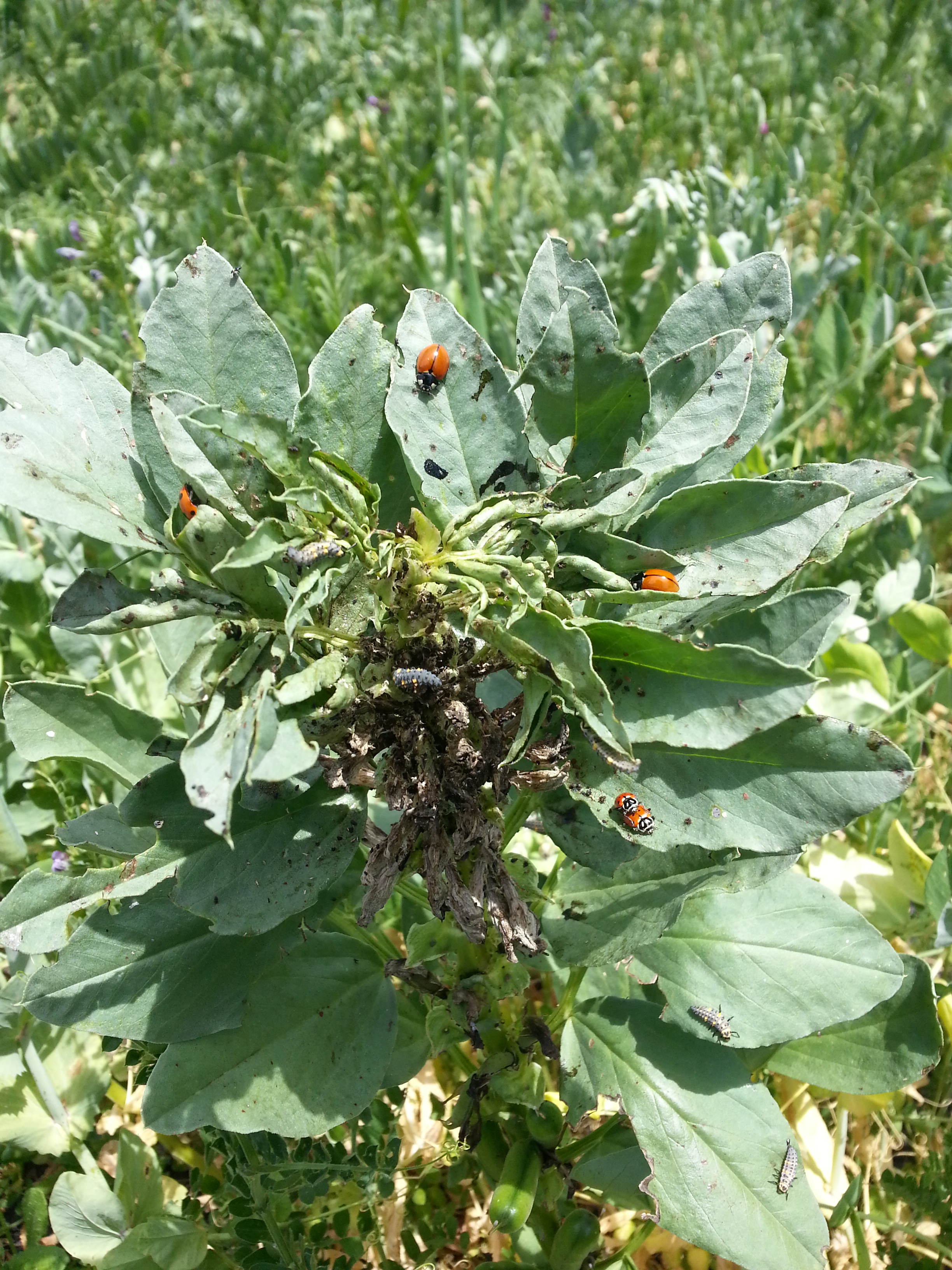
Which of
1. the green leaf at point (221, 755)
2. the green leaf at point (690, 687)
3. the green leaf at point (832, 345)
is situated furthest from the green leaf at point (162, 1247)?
the green leaf at point (832, 345)

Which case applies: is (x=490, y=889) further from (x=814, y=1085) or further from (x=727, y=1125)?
(x=814, y=1085)

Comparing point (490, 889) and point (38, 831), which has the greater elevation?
point (490, 889)

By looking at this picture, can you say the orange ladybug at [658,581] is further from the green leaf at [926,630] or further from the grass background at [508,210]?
the green leaf at [926,630]

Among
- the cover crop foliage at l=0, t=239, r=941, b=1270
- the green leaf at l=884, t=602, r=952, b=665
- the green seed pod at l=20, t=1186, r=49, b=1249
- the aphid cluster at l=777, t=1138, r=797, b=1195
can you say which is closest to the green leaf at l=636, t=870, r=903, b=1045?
the cover crop foliage at l=0, t=239, r=941, b=1270

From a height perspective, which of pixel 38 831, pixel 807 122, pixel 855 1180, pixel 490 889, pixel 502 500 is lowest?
pixel 855 1180

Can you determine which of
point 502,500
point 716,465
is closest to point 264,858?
point 502,500

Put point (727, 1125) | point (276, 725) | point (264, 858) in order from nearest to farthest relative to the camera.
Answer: point (276, 725) < point (264, 858) < point (727, 1125)

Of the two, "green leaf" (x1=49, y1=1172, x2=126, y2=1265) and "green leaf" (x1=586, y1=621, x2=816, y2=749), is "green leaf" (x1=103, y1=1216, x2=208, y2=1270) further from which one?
"green leaf" (x1=586, y1=621, x2=816, y2=749)
